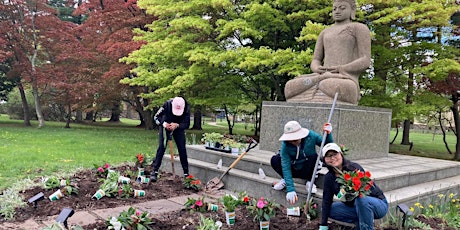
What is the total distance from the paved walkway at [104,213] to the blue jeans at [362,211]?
1780mm

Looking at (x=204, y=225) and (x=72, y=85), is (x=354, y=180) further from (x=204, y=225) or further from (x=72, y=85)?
(x=72, y=85)

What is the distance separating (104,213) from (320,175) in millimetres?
2478

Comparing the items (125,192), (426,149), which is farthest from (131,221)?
(426,149)

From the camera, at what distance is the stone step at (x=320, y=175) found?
13.5 feet

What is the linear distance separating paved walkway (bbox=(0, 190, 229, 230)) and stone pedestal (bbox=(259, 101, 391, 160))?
5.20 ft

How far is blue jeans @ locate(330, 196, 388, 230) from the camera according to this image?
288cm

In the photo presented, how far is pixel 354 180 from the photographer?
2.79 metres

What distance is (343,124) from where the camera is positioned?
4.96 meters

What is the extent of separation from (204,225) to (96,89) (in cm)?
1281

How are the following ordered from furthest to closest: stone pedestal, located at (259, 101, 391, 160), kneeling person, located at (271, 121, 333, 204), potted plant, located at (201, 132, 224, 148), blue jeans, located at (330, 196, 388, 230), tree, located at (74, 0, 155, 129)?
tree, located at (74, 0, 155, 129)
potted plant, located at (201, 132, 224, 148)
stone pedestal, located at (259, 101, 391, 160)
kneeling person, located at (271, 121, 333, 204)
blue jeans, located at (330, 196, 388, 230)

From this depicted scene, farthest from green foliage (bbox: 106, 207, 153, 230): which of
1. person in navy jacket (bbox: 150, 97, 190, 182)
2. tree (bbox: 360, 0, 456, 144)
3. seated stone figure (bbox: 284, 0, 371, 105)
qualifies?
tree (bbox: 360, 0, 456, 144)

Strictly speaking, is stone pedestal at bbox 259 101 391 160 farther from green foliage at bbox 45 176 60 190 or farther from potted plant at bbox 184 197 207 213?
green foliage at bbox 45 176 60 190

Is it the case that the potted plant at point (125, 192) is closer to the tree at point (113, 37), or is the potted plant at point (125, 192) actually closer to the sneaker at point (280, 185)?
the sneaker at point (280, 185)

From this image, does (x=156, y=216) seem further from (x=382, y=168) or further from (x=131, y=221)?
(x=382, y=168)
